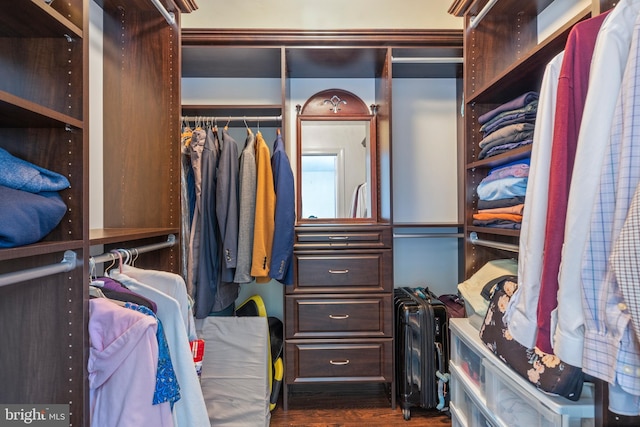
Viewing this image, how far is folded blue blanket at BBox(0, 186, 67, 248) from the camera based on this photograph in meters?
0.67

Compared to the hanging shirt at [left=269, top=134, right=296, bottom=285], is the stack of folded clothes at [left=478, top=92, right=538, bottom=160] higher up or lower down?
higher up

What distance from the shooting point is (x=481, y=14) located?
A: 4.47 ft

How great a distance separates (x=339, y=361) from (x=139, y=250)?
119 centimetres

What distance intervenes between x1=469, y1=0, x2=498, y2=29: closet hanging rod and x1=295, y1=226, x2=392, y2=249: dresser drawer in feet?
3.44

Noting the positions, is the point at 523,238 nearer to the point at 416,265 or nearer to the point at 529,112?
the point at 529,112

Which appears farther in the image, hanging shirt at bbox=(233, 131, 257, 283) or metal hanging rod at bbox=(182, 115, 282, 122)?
metal hanging rod at bbox=(182, 115, 282, 122)

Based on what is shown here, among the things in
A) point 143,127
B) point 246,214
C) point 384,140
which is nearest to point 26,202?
point 143,127

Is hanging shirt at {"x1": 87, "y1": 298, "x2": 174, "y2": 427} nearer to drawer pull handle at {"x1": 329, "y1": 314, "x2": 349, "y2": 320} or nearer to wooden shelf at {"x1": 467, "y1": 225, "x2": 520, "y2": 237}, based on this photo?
drawer pull handle at {"x1": 329, "y1": 314, "x2": 349, "y2": 320}

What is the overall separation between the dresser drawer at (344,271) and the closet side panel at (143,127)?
2.42 feet

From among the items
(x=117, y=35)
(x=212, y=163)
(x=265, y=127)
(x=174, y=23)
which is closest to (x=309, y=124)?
(x=265, y=127)

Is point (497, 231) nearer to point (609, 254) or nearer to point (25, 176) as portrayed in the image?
point (609, 254)

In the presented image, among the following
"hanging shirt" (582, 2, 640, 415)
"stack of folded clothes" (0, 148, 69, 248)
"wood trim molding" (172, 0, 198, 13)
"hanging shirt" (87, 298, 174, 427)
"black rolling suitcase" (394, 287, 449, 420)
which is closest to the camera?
"hanging shirt" (582, 2, 640, 415)

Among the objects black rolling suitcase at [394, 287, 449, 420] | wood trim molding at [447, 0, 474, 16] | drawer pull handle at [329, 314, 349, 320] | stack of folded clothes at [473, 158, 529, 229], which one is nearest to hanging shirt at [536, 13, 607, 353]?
stack of folded clothes at [473, 158, 529, 229]

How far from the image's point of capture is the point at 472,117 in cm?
154
